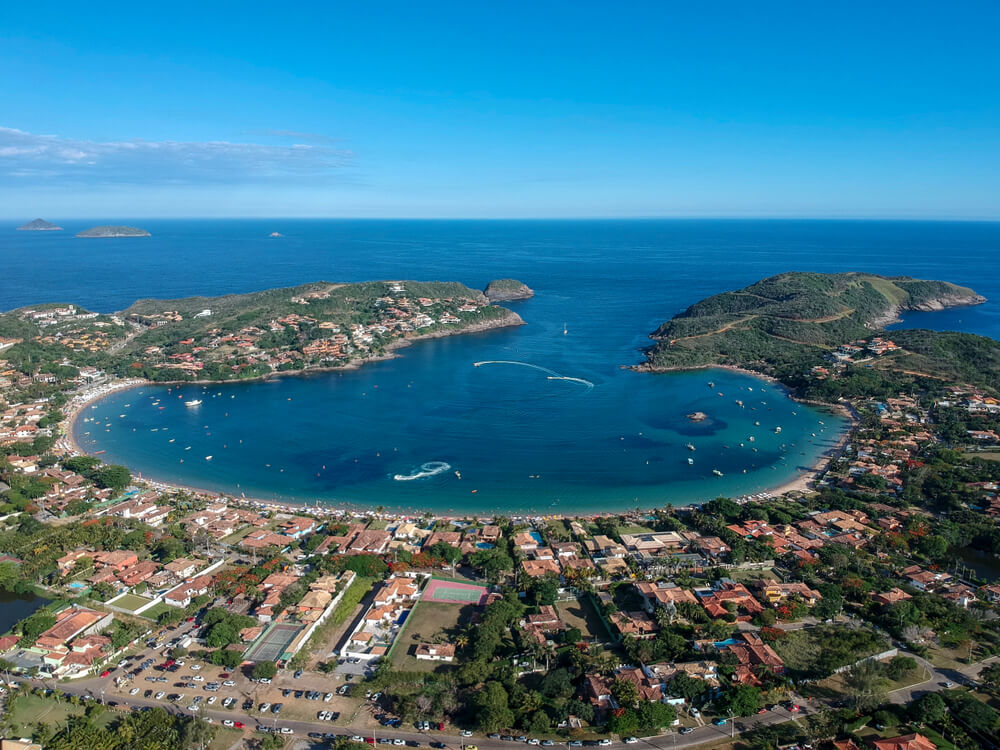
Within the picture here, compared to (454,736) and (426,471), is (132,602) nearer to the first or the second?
(454,736)

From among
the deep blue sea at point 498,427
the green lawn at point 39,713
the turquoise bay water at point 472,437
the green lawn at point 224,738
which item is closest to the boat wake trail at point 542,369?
the deep blue sea at point 498,427

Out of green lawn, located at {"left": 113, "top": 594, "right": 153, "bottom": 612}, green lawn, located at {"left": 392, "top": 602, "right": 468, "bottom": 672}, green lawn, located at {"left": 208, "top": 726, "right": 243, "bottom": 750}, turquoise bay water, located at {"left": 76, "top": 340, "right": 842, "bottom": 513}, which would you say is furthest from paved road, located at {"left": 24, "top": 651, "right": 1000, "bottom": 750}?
turquoise bay water, located at {"left": 76, "top": 340, "right": 842, "bottom": 513}

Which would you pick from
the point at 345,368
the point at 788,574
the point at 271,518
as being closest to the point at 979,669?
the point at 788,574

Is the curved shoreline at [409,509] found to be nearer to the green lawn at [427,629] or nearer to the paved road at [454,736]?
the green lawn at [427,629]

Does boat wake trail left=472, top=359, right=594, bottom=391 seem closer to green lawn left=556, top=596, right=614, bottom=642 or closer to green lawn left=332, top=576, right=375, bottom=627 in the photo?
green lawn left=556, top=596, right=614, bottom=642

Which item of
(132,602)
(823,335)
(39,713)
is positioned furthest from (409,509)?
(823,335)
